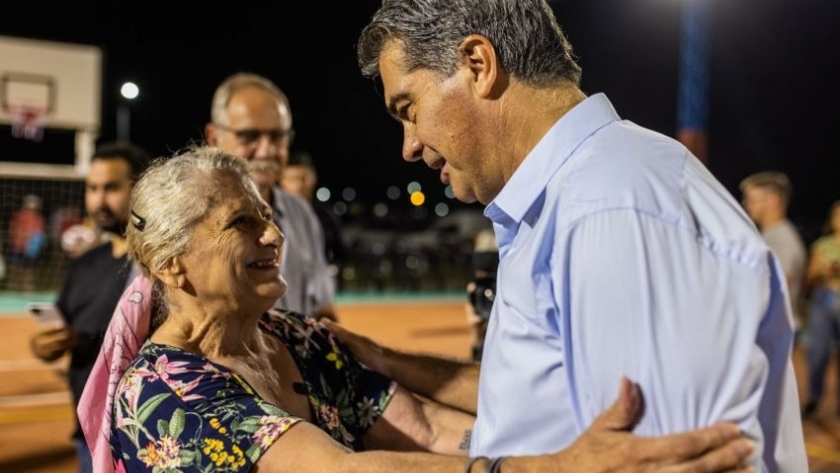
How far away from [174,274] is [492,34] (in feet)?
4.09

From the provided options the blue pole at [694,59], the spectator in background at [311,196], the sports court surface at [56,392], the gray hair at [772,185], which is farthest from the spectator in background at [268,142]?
the blue pole at [694,59]

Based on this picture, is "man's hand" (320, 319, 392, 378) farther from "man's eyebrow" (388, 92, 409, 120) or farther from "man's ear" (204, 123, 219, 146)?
"man's ear" (204, 123, 219, 146)

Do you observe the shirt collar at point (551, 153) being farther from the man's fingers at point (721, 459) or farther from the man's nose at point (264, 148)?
the man's nose at point (264, 148)

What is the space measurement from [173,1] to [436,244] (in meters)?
14.7

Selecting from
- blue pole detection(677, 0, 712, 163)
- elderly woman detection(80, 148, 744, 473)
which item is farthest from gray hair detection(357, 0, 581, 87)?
blue pole detection(677, 0, 712, 163)

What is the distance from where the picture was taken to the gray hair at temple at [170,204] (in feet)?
7.39

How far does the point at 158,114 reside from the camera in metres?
35.6

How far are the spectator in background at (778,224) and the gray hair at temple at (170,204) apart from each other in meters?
6.20

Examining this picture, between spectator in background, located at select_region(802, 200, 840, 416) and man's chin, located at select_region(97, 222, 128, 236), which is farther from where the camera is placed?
spectator in background, located at select_region(802, 200, 840, 416)

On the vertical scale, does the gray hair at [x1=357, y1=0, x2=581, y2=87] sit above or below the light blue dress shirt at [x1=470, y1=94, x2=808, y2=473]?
above

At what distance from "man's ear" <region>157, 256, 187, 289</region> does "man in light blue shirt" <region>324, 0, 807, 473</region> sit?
87 cm

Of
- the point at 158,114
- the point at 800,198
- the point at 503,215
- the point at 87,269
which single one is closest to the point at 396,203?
the point at 158,114

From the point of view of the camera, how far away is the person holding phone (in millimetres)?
3650

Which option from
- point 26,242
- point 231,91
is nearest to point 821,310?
point 231,91
